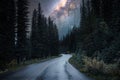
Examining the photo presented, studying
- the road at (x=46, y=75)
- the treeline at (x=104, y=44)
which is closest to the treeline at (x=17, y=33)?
the road at (x=46, y=75)

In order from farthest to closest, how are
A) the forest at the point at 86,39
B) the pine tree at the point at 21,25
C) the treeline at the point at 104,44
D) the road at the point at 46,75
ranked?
the pine tree at the point at 21,25, the forest at the point at 86,39, the treeline at the point at 104,44, the road at the point at 46,75

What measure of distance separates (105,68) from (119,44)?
554 centimetres

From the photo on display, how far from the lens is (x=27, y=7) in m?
48.8

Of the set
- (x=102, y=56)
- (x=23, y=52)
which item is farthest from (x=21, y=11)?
(x=102, y=56)

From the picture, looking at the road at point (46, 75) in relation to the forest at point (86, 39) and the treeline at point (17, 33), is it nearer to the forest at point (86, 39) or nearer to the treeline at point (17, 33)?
the forest at point (86, 39)

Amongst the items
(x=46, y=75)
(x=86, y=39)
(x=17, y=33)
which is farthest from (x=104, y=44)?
(x=17, y=33)

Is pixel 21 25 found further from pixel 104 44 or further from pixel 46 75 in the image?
pixel 46 75

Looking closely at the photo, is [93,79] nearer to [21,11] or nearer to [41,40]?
[21,11]

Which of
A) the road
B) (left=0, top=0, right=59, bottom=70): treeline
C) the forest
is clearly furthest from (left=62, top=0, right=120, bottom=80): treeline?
(left=0, top=0, right=59, bottom=70): treeline

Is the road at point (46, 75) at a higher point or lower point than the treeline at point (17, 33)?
lower

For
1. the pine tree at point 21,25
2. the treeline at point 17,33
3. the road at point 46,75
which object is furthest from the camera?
the pine tree at point 21,25

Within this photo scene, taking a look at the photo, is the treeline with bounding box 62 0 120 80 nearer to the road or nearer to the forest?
the forest

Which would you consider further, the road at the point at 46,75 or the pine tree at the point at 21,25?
the pine tree at the point at 21,25

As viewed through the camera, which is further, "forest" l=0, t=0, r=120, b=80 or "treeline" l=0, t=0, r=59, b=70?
"treeline" l=0, t=0, r=59, b=70
